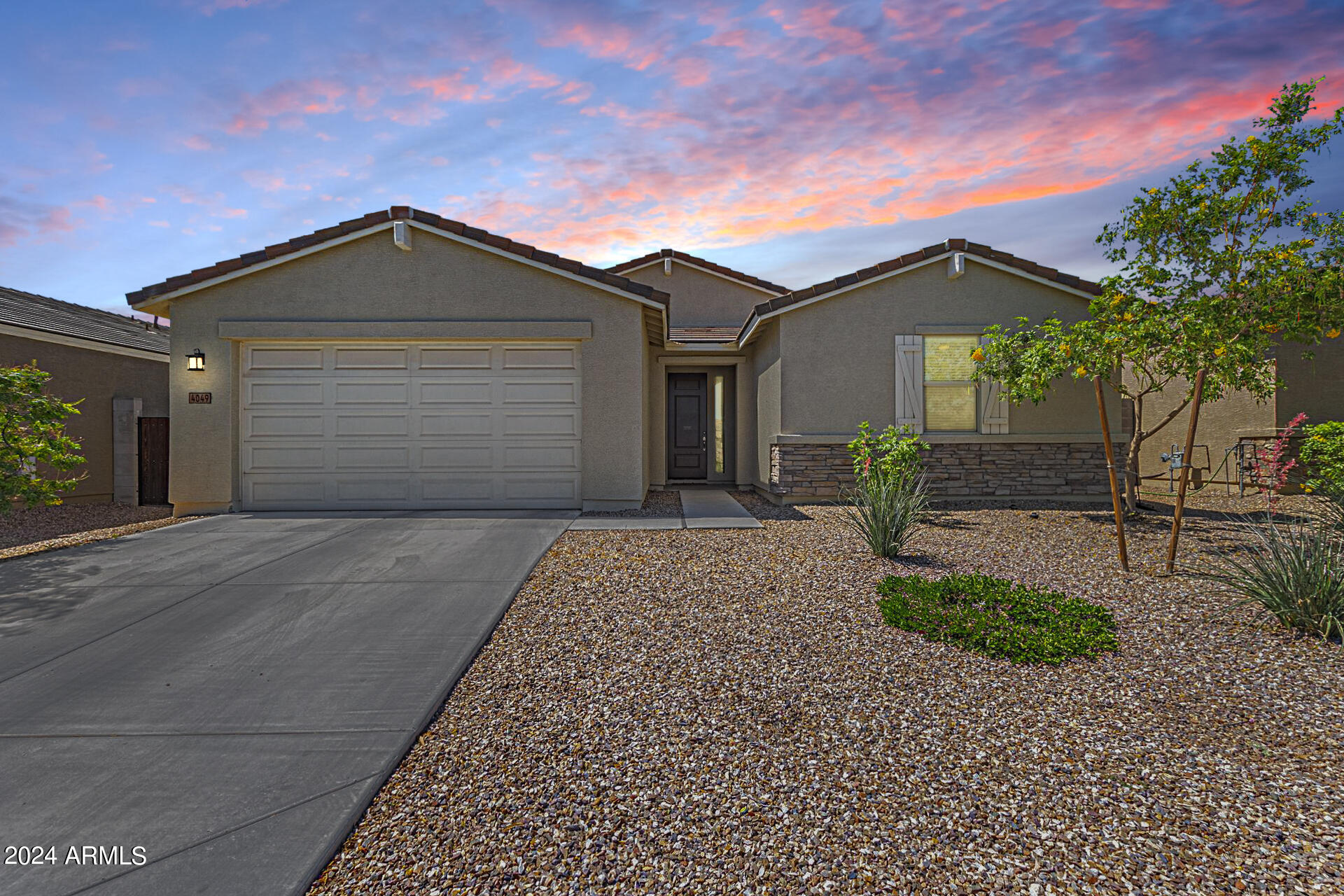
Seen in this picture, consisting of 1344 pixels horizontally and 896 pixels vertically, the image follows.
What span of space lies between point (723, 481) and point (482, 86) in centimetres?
810

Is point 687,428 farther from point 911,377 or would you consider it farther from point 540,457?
point 911,377

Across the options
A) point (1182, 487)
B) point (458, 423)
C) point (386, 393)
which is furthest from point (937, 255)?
point (386, 393)

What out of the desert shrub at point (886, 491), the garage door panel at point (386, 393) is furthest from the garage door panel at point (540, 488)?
the desert shrub at point (886, 491)

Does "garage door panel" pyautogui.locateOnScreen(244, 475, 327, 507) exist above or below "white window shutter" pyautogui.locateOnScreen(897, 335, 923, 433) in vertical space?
below

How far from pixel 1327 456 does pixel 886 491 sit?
254 inches

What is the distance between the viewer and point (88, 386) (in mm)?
11055

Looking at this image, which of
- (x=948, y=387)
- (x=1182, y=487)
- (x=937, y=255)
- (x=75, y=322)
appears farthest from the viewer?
(x=75, y=322)

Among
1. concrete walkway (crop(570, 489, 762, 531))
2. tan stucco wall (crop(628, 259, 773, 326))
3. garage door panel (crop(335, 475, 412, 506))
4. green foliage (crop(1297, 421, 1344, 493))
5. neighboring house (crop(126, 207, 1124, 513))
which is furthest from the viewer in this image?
tan stucco wall (crop(628, 259, 773, 326))

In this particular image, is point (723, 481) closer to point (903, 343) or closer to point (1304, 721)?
point (903, 343)

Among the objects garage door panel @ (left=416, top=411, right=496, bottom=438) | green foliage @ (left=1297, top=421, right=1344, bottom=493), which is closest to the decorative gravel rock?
garage door panel @ (left=416, top=411, right=496, bottom=438)

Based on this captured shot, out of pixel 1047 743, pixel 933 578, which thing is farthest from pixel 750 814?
pixel 933 578

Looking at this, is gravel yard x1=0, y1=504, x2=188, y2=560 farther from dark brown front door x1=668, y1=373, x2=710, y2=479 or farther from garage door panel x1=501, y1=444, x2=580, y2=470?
dark brown front door x1=668, y1=373, x2=710, y2=479

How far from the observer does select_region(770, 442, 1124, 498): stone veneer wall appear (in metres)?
9.87

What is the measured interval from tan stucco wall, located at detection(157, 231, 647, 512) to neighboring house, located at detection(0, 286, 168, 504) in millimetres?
2975
